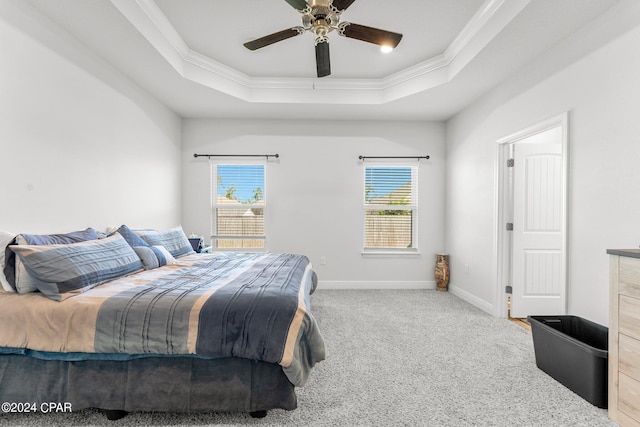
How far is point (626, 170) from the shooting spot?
2010mm

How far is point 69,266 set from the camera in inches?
70.7

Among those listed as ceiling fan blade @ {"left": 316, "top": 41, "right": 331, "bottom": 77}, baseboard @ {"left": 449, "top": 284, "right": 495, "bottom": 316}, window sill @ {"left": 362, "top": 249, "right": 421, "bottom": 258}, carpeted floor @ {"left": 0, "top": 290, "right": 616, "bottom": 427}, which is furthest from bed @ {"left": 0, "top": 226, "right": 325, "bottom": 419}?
window sill @ {"left": 362, "top": 249, "right": 421, "bottom": 258}

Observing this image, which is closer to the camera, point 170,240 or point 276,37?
point 276,37

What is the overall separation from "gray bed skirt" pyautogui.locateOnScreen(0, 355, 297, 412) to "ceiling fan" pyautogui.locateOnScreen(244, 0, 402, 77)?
2117mm

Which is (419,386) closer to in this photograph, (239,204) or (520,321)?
(520,321)

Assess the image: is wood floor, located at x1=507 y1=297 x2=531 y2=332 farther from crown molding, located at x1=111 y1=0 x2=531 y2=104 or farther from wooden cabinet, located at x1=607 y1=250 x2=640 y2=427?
crown molding, located at x1=111 y1=0 x2=531 y2=104

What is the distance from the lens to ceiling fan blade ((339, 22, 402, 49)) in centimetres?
213

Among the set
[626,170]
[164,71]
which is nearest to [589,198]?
[626,170]

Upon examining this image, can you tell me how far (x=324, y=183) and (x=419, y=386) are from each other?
10.4 ft

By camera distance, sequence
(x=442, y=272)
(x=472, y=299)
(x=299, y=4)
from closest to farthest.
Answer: (x=299, y=4) < (x=472, y=299) < (x=442, y=272)

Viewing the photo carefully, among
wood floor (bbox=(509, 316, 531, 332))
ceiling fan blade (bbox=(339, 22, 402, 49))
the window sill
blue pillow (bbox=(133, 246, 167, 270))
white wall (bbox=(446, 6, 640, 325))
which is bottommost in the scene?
wood floor (bbox=(509, 316, 531, 332))

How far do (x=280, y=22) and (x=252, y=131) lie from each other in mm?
2030

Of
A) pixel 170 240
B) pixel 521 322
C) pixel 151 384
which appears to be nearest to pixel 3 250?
pixel 151 384

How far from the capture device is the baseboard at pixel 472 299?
355 cm
